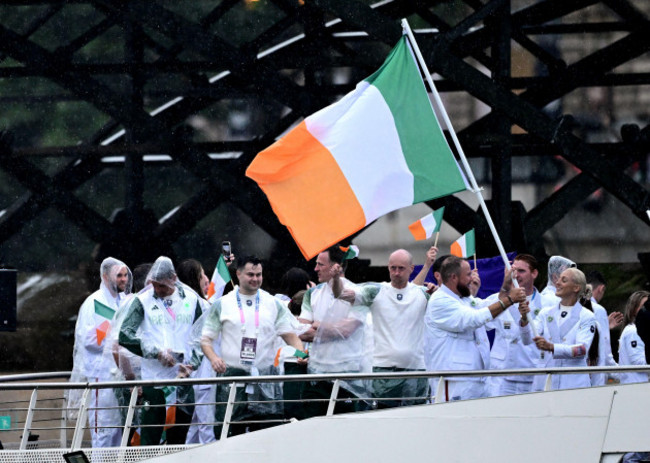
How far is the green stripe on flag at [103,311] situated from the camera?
1023 centimetres

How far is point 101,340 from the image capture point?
10.2 metres

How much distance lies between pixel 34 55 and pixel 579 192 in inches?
246

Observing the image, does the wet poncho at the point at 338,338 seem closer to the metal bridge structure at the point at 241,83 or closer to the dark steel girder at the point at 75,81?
the metal bridge structure at the point at 241,83

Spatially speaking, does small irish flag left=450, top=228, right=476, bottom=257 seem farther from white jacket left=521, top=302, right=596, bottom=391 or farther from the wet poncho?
the wet poncho

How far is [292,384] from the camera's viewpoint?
31.0ft

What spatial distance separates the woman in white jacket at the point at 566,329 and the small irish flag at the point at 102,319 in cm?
311

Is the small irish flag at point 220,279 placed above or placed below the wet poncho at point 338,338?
above

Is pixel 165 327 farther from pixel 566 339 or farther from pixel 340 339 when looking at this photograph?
pixel 566 339

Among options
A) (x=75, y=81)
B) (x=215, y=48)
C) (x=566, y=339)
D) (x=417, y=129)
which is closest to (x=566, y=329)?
(x=566, y=339)

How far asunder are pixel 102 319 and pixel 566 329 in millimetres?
3444

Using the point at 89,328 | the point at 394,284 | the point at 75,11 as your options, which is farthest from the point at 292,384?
the point at 75,11

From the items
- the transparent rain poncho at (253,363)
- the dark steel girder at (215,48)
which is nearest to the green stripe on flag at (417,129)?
the transparent rain poncho at (253,363)

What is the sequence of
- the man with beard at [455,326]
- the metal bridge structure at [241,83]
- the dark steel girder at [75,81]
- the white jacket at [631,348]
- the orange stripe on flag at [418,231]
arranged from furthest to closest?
the dark steel girder at [75,81] < the metal bridge structure at [241,83] < the white jacket at [631,348] < the orange stripe on flag at [418,231] < the man with beard at [455,326]

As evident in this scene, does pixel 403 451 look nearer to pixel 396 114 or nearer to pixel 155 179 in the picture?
→ pixel 396 114
